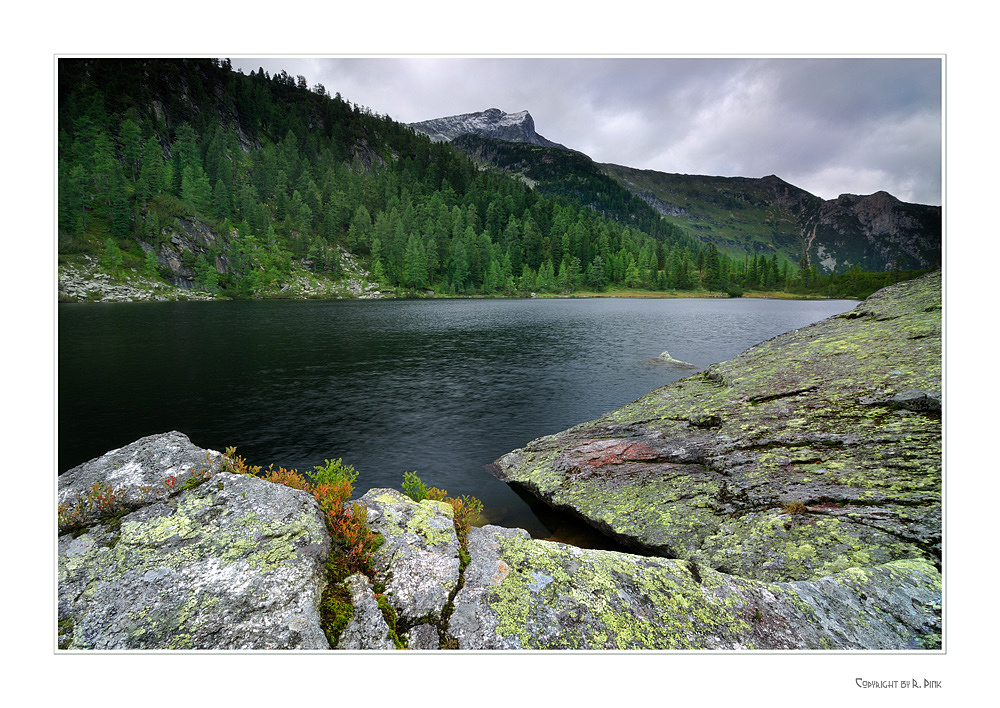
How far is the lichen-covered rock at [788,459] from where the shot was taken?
730 cm

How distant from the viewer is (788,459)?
383 inches

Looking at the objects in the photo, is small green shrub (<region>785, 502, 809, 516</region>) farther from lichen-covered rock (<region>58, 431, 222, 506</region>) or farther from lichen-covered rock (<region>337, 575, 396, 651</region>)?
lichen-covered rock (<region>58, 431, 222, 506</region>)

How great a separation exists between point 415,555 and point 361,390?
79.5 ft

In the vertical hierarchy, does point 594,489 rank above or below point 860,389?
below

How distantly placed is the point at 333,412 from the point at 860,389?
75.9 ft

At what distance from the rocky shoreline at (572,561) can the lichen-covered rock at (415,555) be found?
0.09ft

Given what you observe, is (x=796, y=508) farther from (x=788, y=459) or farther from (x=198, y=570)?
(x=198, y=570)

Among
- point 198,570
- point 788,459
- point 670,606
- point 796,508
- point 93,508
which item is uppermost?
point 93,508

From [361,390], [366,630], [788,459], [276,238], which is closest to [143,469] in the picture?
[366,630]

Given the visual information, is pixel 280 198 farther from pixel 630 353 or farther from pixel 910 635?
pixel 910 635

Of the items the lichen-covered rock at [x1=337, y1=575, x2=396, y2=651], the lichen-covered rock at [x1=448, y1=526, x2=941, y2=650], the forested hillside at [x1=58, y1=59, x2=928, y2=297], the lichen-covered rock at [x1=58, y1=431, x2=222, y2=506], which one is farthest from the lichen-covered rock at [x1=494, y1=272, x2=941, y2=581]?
the forested hillside at [x1=58, y1=59, x2=928, y2=297]

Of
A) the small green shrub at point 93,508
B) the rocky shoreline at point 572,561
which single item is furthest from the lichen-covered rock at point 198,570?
the small green shrub at point 93,508

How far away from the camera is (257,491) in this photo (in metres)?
6.36
